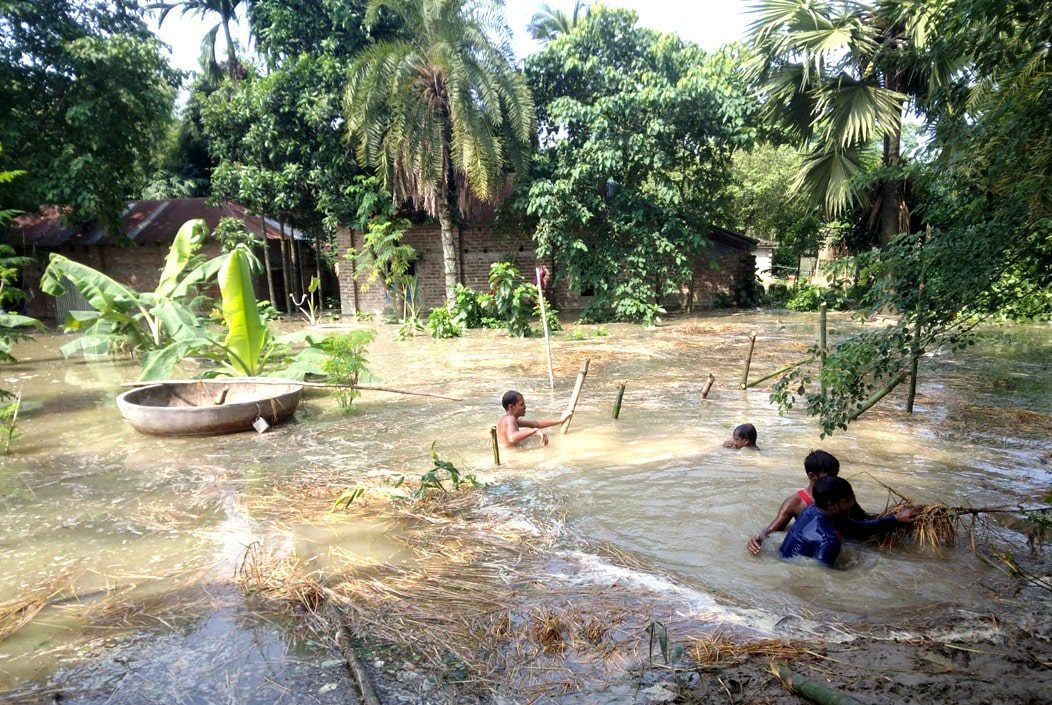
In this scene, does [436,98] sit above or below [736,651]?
above

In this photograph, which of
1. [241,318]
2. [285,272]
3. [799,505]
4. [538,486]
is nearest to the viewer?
[799,505]

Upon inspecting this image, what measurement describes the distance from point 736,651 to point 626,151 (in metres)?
17.4

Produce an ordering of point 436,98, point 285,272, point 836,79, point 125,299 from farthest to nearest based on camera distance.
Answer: point 285,272 → point 436,98 → point 836,79 → point 125,299

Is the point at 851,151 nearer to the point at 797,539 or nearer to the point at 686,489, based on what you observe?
the point at 686,489

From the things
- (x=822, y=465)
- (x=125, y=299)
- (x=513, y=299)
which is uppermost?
(x=125, y=299)

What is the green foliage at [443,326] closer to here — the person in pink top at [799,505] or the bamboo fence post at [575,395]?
the bamboo fence post at [575,395]

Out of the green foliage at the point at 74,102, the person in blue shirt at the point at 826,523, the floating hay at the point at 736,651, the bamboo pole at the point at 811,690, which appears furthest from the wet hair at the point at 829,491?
the green foliage at the point at 74,102

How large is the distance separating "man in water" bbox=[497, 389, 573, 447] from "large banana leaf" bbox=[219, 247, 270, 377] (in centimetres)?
390

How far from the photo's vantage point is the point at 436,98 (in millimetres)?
17938

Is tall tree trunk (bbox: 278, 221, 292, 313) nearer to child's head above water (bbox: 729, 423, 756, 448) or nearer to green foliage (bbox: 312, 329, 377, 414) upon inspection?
green foliage (bbox: 312, 329, 377, 414)

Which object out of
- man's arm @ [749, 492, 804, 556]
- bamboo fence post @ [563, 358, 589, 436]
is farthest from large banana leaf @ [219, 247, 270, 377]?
man's arm @ [749, 492, 804, 556]

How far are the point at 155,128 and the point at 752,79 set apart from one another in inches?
698

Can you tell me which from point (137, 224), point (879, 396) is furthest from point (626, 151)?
point (137, 224)

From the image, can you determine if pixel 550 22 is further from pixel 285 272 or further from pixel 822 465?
pixel 822 465
